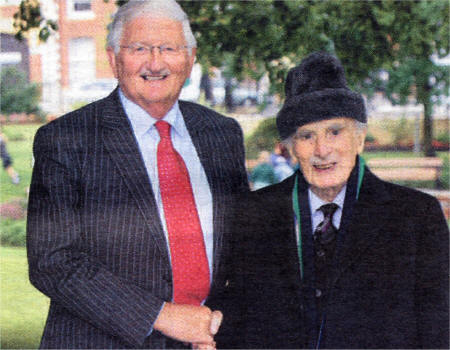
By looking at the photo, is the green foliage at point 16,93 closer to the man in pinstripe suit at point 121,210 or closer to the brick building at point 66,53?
the brick building at point 66,53

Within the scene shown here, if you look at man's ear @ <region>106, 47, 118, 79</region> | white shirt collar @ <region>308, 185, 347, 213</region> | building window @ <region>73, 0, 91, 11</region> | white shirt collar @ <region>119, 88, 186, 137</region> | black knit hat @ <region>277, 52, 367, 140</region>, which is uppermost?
building window @ <region>73, 0, 91, 11</region>

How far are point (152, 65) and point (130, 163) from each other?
0.26 metres

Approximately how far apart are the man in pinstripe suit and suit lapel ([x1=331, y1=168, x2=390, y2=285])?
1.09 feet

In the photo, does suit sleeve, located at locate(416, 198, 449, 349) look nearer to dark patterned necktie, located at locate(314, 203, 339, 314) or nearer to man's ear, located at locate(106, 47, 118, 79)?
dark patterned necktie, located at locate(314, 203, 339, 314)

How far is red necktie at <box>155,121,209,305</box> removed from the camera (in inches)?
57.6

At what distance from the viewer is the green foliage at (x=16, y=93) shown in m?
1.73

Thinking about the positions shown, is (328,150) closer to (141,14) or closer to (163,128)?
(163,128)

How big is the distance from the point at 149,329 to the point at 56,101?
77 cm

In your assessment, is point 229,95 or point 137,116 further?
point 229,95

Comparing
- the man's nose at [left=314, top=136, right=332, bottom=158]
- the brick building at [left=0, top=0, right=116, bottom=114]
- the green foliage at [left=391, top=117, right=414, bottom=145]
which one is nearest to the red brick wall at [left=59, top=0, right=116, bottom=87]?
the brick building at [left=0, top=0, right=116, bottom=114]

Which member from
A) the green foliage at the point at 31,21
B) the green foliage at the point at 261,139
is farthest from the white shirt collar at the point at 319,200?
the green foliage at the point at 31,21

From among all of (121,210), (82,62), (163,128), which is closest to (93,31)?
(82,62)

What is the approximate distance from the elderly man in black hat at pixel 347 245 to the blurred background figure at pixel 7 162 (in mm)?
860

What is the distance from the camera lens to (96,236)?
1.43 metres
